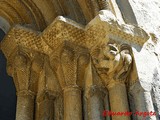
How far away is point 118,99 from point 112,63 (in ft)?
0.71

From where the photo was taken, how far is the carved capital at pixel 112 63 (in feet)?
7.11

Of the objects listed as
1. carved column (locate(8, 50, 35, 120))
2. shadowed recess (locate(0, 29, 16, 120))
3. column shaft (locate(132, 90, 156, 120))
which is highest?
shadowed recess (locate(0, 29, 16, 120))

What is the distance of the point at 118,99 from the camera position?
2107mm

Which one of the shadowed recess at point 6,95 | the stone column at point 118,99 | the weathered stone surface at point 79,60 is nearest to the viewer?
the stone column at point 118,99

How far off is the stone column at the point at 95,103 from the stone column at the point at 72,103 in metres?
0.07

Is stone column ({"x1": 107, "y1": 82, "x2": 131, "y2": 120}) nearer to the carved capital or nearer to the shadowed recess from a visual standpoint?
the carved capital

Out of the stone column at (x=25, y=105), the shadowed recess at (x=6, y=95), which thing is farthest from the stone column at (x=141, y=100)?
the shadowed recess at (x=6, y=95)

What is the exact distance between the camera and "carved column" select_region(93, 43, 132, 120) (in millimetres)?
2127

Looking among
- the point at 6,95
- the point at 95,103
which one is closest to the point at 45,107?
the point at 95,103

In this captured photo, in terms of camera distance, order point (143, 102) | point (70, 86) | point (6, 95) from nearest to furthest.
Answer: point (143, 102)
point (70, 86)
point (6, 95)

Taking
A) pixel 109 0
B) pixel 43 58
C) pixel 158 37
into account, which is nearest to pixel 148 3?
pixel 158 37

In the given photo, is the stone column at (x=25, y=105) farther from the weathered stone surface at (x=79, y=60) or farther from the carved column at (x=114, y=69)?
the carved column at (x=114, y=69)

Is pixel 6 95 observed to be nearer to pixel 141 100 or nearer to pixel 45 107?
pixel 45 107

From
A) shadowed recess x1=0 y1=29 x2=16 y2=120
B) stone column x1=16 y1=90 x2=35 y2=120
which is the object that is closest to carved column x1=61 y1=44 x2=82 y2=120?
stone column x1=16 y1=90 x2=35 y2=120
